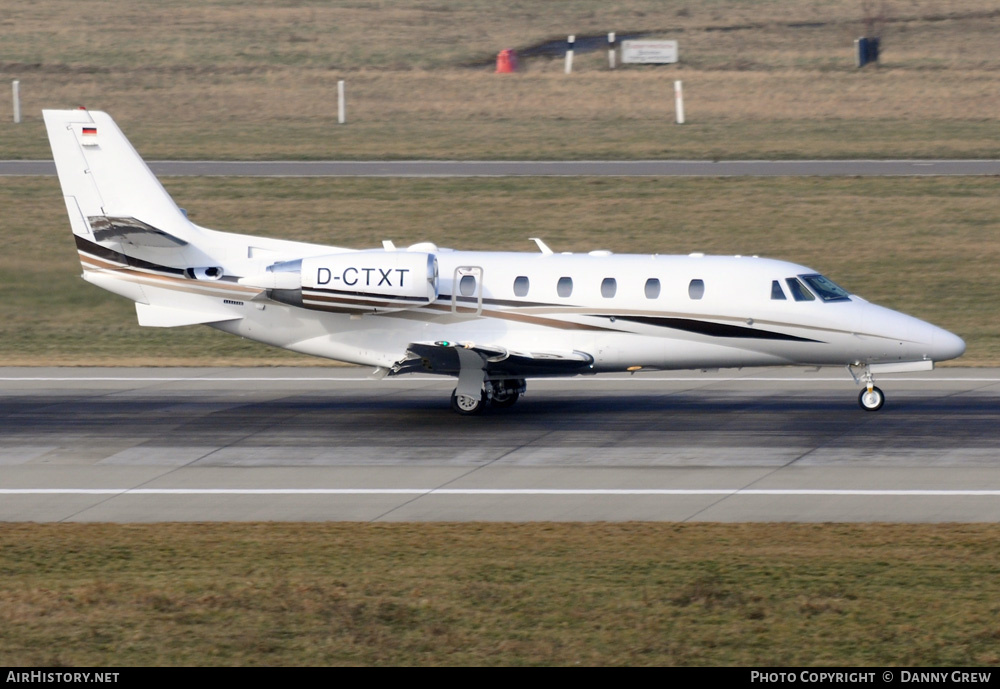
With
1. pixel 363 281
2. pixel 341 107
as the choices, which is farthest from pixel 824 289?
pixel 341 107

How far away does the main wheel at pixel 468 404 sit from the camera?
1022 inches

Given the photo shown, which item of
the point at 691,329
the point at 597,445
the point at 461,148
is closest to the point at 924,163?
the point at 461,148

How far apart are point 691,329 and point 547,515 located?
773 cm

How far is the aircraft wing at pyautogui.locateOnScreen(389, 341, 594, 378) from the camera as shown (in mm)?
24906

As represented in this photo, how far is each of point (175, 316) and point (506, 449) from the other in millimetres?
7687

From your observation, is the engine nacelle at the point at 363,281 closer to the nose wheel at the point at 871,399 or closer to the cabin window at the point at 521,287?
the cabin window at the point at 521,287

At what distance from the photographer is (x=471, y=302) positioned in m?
25.7

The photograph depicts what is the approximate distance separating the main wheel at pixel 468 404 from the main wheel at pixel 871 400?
7180 mm

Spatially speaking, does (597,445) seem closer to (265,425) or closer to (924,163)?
(265,425)

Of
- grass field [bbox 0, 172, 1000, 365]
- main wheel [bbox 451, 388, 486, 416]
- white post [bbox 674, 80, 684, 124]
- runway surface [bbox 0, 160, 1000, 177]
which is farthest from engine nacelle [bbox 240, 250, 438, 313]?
white post [bbox 674, 80, 684, 124]

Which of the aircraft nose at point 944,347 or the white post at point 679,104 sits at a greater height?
the white post at point 679,104

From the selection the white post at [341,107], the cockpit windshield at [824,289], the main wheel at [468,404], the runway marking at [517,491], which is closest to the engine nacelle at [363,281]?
the main wheel at [468,404]

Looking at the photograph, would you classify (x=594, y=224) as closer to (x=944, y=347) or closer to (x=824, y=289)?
(x=824, y=289)

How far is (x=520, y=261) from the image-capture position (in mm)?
26000
